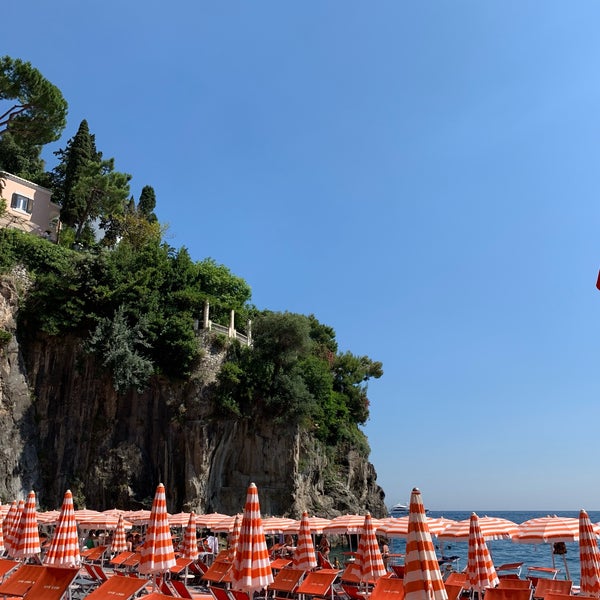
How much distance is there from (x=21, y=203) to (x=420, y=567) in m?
45.1

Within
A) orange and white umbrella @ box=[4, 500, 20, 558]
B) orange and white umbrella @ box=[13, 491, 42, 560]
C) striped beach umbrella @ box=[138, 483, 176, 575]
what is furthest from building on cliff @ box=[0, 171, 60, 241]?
striped beach umbrella @ box=[138, 483, 176, 575]

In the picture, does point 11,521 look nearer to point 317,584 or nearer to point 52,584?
point 52,584

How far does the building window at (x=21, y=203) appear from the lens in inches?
1646

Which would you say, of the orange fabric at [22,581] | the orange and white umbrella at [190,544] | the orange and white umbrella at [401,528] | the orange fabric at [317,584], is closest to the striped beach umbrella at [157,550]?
the orange fabric at [22,581]

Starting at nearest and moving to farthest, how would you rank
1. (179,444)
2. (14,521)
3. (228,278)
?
(14,521)
(179,444)
(228,278)

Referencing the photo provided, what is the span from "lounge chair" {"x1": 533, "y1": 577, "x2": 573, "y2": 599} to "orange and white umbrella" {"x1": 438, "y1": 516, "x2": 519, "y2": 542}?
1351mm

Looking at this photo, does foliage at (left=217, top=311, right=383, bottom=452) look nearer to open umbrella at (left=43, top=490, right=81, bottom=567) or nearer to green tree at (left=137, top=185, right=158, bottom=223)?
open umbrella at (left=43, top=490, right=81, bottom=567)

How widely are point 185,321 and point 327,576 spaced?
24.6 meters

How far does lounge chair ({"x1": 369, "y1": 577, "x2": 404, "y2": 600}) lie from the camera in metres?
10.0

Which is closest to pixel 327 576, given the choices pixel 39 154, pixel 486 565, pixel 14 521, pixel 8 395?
pixel 486 565

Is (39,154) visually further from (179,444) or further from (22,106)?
(179,444)

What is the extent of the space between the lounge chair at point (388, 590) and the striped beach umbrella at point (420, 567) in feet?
17.7

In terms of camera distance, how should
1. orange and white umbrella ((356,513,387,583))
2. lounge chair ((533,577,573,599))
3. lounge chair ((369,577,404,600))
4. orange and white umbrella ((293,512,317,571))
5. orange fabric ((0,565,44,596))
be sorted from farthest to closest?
orange and white umbrella ((293,512,317,571)) → orange and white umbrella ((356,513,387,583)) → lounge chair ((533,577,573,599)) → lounge chair ((369,577,404,600)) → orange fabric ((0,565,44,596))

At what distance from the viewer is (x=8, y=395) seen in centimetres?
3088
